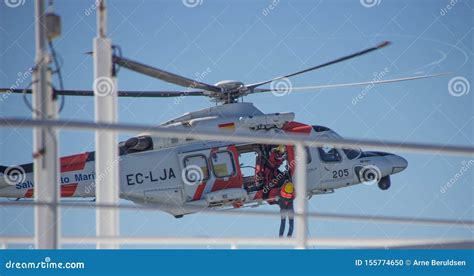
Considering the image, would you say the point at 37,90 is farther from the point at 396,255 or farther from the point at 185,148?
the point at 185,148

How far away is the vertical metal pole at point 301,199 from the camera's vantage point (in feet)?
13.0

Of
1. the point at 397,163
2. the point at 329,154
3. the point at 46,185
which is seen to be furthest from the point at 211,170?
the point at 46,185

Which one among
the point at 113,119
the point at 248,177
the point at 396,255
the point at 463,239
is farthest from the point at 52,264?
the point at 248,177

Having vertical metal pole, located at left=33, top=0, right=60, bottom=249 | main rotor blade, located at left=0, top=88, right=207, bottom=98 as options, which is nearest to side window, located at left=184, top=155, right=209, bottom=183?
main rotor blade, located at left=0, top=88, right=207, bottom=98

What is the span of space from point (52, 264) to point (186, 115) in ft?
34.6

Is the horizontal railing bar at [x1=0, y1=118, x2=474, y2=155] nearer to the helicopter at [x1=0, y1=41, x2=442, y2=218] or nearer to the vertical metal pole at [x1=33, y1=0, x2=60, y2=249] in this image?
the vertical metal pole at [x1=33, y1=0, x2=60, y2=249]

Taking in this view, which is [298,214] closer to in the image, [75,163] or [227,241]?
[227,241]

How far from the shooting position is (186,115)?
557 inches

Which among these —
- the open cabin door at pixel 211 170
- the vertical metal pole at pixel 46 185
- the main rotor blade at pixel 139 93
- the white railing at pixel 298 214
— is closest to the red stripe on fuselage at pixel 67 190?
the open cabin door at pixel 211 170

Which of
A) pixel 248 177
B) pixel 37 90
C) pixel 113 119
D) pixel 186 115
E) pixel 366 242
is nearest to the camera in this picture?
pixel 37 90

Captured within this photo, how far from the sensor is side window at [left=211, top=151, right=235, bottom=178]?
15.0 m

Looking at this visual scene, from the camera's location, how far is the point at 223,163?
1506 cm

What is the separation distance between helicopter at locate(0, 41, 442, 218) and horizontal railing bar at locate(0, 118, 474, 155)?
390 inches

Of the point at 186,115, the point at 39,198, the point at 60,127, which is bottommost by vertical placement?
the point at 39,198
